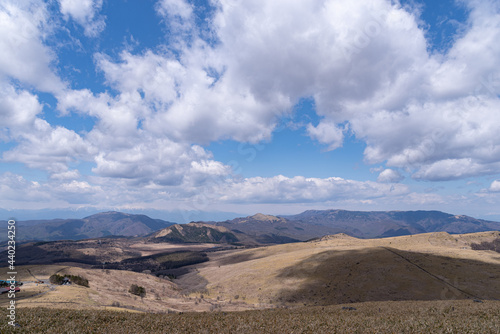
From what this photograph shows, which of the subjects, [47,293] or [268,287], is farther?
[268,287]

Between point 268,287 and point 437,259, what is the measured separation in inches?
2166

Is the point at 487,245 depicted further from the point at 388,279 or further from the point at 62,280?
the point at 62,280

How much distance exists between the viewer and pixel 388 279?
65.4 m

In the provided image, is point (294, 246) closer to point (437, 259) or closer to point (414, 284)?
point (437, 259)

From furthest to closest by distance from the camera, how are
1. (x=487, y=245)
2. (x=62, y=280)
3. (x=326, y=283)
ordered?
(x=487, y=245)
(x=326, y=283)
(x=62, y=280)

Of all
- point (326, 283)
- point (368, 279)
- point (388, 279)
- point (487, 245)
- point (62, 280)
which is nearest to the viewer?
point (62, 280)

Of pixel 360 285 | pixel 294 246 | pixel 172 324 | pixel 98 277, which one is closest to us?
pixel 172 324

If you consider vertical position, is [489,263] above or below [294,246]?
above

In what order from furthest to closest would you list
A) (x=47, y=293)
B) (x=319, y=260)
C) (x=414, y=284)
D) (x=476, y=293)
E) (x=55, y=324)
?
(x=319, y=260) → (x=414, y=284) → (x=476, y=293) → (x=47, y=293) → (x=55, y=324)

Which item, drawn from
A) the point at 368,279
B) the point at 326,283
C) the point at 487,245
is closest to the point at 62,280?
the point at 326,283

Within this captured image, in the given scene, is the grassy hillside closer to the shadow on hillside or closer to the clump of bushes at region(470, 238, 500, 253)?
the shadow on hillside

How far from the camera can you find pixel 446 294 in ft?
173

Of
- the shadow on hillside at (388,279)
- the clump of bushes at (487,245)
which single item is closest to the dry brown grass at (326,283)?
the shadow on hillside at (388,279)

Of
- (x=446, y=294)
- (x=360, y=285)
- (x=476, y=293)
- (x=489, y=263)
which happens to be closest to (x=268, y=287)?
(x=360, y=285)
